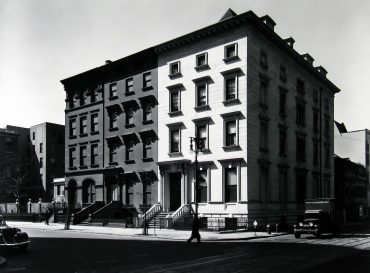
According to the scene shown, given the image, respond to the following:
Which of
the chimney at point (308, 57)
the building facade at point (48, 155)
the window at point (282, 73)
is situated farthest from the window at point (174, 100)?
the building facade at point (48, 155)

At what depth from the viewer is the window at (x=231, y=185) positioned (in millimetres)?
33625

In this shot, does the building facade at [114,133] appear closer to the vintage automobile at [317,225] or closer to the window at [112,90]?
the window at [112,90]

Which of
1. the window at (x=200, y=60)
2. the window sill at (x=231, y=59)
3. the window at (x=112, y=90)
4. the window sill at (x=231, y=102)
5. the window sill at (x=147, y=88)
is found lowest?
the window sill at (x=231, y=102)

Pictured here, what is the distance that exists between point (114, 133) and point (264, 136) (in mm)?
16082

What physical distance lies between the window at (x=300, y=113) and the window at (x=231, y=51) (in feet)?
35.9

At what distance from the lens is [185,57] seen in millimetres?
37594

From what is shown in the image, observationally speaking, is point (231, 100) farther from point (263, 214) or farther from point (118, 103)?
point (118, 103)

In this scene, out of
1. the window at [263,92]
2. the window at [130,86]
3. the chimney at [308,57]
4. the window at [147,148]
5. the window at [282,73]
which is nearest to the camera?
the window at [263,92]

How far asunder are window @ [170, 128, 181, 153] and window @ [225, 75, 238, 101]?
5853 mm

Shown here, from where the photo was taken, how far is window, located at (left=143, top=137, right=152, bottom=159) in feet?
131

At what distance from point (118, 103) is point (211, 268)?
31.5 metres

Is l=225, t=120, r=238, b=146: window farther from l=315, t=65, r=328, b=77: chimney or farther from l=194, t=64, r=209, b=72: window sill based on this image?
l=315, t=65, r=328, b=77: chimney

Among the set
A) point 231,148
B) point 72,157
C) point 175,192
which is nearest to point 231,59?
point 231,148

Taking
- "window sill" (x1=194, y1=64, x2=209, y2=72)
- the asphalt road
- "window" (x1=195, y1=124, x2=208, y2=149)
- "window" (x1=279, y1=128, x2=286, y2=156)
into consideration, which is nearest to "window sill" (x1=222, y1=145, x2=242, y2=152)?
"window" (x1=195, y1=124, x2=208, y2=149)
